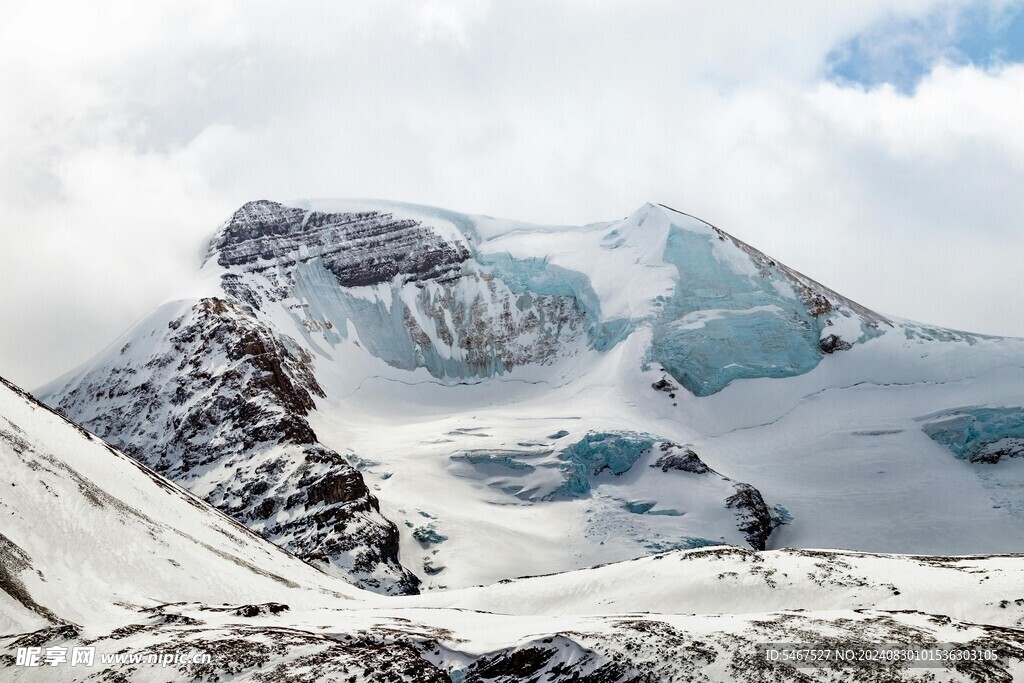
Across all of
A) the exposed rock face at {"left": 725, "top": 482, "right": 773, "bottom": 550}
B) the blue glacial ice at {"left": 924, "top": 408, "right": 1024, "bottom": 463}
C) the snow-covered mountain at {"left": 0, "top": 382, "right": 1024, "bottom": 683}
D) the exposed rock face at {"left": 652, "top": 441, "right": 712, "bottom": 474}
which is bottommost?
the snow-covered mountain at {"left": 0, "top": 382, "right": 1024, "bottom": 683}

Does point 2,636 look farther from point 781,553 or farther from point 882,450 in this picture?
point 882,450

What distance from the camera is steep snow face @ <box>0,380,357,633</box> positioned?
186ft

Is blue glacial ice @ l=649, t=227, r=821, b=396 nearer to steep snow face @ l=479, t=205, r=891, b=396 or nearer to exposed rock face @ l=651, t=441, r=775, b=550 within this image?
steep snow face @ l=479, t=205, r=891, b=396

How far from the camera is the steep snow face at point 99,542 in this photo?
56844 millimetres

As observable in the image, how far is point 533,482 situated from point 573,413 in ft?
59.5

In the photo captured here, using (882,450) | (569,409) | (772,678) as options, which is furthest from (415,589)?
(772,678)

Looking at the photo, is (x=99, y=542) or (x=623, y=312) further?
(x=623, y=312)

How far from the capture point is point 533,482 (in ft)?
475

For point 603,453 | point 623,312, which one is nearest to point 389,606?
point 603,453

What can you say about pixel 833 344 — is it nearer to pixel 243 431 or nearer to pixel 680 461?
pixel 680 461

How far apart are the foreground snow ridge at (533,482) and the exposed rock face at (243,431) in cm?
46

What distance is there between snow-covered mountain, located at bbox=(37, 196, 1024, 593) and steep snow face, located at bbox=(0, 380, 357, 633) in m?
34.4

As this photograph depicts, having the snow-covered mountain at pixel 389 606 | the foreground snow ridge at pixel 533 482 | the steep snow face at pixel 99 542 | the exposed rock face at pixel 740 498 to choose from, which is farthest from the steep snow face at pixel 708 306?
the snow-covered mountain at pixel 389 606

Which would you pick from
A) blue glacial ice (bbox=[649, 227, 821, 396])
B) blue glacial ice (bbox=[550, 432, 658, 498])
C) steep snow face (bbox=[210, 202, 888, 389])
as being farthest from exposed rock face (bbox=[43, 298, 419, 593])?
blue glacial ice (bbox=[649, 227, 821, 396])
